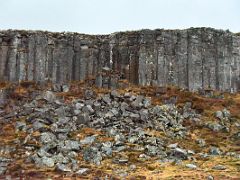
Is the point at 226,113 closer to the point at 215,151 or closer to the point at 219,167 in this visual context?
the point at 215,151

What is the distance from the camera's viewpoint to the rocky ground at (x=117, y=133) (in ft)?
133

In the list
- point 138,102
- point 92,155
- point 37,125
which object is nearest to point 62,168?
point 92,155

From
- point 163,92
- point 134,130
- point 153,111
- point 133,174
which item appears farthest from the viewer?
point 163,92

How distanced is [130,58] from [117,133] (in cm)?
1227

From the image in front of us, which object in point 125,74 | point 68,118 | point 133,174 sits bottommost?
point 133,174

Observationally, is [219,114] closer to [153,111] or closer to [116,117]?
[153,111]

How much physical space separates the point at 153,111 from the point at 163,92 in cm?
453

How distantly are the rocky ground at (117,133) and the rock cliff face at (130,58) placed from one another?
1529 mm

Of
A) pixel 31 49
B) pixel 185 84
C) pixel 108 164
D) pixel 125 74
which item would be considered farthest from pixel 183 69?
pixel 108 164

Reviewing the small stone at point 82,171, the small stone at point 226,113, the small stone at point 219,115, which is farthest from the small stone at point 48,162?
the small stone at point 226,113

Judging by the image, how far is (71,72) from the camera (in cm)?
5738

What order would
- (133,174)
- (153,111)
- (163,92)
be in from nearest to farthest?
(133,174) → (153,111) → (163,92)

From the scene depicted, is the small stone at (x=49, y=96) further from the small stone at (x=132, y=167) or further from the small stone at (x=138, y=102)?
the small stone at (x=132, y=167)

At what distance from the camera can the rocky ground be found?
40.7 metres
